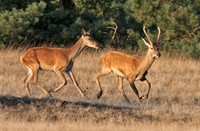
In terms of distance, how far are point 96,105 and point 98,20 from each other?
13.7 m

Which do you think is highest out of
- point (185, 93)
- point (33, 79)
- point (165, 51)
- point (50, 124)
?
point (50, 124)

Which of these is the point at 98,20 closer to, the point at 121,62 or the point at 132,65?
the point at 121,62

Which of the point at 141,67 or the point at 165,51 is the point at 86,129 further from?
the point at 165,51

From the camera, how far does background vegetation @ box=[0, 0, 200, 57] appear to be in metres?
26.9

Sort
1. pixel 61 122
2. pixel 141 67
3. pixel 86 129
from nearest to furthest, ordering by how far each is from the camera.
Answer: pixel 86 129, pixel 61 122, pixel 141 67

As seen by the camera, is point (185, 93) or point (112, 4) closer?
point (185, 93)

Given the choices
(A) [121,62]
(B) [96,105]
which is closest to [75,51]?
(A) [121,62]

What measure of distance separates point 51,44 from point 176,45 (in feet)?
17.0

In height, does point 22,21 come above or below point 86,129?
below

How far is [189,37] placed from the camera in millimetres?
28438

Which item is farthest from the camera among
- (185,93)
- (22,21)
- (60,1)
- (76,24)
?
(60,1)

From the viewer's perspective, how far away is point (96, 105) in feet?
48.1

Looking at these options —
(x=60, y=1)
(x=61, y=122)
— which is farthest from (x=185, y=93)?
(x=60, y=1)

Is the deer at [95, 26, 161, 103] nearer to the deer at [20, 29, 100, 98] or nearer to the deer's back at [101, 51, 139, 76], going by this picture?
the deer's back at [101, 51, 139, 76]
